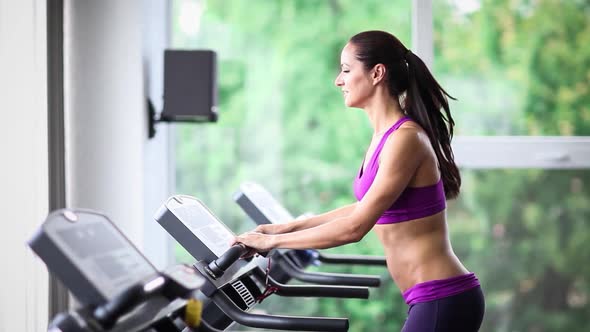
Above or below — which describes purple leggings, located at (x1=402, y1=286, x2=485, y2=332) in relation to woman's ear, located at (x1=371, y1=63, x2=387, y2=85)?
below

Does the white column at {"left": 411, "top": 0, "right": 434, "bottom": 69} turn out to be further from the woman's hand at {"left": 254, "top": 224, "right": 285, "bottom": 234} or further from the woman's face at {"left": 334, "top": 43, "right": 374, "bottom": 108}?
the woman's hand at {"left": 254, "top": 224, "right": 285, "bottom": 234}

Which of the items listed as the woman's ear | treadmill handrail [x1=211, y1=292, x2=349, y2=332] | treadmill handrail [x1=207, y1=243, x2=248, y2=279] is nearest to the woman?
the woman's ear

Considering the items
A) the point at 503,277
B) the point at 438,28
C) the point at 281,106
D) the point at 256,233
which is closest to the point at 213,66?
the point at 281,106

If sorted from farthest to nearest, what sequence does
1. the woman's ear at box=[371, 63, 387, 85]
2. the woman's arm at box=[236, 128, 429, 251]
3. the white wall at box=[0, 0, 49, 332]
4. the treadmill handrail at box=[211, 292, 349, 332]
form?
1. the white wall at box=[0, 0, 49, 332]
2. the woman's ear at box=[371, 63, 387, 85]
3. the woman's arm at box=[236, 128, 429, 251]
4. the treadmill handrail at box=[211, 292, 349, 332]

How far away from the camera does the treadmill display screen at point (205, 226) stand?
84.9 inches

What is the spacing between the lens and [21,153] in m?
2.87

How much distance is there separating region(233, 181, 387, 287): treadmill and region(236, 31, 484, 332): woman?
50 centimetres

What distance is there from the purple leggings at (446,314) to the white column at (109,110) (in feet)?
5.99

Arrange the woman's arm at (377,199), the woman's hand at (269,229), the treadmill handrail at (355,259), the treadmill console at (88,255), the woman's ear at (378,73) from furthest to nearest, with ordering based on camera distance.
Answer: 1. the treadmill handrail at (355,259)
2. the woman's hand at (269,229)
3. the woman's ear at (378,73)
4. the woman's arm at (377,199)
5. the treadmill console at (88,255)

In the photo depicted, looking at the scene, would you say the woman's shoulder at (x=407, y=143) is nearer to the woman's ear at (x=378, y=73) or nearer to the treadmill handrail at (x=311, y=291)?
the woman's ear at (x=378, y=73)

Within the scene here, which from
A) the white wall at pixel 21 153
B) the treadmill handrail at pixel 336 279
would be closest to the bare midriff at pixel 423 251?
the treadmill handrail at pixel 336 279

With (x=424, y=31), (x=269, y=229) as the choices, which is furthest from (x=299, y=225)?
(x=424, y=31)

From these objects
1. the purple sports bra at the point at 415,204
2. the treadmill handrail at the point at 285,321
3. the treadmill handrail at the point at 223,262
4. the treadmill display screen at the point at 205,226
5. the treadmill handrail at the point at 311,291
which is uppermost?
the purple sports bra at the point at 415,204

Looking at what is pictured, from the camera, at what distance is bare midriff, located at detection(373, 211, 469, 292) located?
216 centimetres
